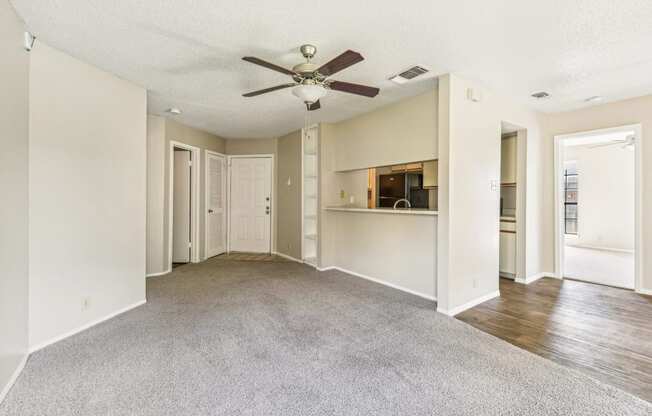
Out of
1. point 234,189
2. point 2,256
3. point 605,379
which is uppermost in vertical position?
point 234,189

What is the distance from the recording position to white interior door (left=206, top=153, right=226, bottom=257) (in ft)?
19.0

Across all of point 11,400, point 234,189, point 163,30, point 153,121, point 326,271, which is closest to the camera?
point 11,400

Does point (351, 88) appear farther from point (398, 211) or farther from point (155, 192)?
point (155, 192)

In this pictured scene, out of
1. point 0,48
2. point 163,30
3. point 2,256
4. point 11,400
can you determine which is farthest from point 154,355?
point 163,30

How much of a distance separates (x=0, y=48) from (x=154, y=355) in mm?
2309

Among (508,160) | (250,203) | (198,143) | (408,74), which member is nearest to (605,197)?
(508,160)

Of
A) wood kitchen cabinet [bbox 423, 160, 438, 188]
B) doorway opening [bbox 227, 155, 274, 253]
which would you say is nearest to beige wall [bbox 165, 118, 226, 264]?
doorway opening [bbox 227, 155, 274, 253]

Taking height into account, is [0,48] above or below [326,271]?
above

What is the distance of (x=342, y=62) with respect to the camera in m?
2.08

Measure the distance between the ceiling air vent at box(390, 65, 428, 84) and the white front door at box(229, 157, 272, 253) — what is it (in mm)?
3690

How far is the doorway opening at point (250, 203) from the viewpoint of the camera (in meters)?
6.29

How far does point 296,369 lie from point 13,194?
2315 mm

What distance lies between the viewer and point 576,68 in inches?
114

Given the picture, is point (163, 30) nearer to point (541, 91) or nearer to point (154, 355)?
point (154, 355)
